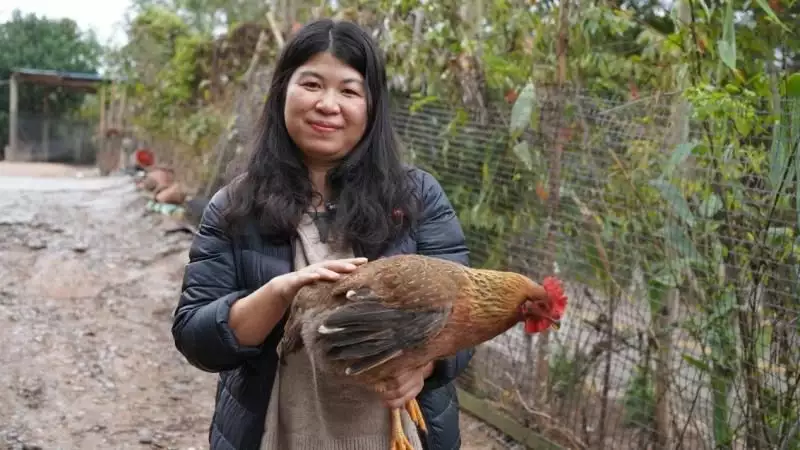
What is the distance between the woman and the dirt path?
2.54 metres

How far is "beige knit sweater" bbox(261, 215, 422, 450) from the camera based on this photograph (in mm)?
1770

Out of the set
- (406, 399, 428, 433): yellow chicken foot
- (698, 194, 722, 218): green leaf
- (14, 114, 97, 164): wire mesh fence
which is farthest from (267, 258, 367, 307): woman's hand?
(14, 114, 97, 164): wire mesh fence

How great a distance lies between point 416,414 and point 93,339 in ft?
14.6

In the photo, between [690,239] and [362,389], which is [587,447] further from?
[362,389]

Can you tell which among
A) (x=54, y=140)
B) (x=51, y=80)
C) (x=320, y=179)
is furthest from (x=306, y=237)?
(x=54, y=140)

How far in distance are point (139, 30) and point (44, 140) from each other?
13798 mm

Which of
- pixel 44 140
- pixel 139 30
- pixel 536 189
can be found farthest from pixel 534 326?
pixel 44 140

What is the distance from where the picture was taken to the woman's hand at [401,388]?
1736 millimetres

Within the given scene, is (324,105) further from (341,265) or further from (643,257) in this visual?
(643,257)

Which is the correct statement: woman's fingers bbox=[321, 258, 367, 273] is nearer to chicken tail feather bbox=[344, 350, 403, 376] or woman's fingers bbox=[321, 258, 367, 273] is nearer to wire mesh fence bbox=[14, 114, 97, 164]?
chicken tail feather bbox=[344, 350, 403, 376]

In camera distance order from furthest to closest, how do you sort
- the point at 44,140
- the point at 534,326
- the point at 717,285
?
the point at 44,140
the point at 717,285
the point at 534,326

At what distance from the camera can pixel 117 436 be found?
4219mm

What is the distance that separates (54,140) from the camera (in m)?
25.7

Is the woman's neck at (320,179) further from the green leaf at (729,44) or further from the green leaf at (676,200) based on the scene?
the green leaf at (676,200)
